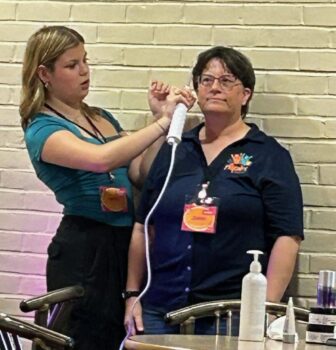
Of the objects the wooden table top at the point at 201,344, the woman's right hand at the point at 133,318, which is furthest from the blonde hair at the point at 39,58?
the wooden table top at the point at 201,344

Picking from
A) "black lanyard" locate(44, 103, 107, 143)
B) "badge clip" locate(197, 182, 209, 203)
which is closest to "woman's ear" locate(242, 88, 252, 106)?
"badge clip" locate(197, 182, 209, 203)

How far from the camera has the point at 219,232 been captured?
2.84m

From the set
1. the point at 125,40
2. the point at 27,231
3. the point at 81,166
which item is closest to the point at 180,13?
the point at 125,40

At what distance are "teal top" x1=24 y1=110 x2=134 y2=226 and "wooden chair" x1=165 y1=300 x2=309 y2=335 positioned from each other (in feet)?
1.80

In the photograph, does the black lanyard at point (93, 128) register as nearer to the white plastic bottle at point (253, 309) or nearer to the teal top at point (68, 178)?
the teal top at point (68, 178)

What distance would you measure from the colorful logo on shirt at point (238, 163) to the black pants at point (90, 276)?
48 centimetres

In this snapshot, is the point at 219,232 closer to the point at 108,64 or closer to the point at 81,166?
the point at 81,166

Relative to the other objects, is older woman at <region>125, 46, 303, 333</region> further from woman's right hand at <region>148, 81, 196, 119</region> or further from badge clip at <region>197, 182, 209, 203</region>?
woman's right hand at <region>148, 81, 196, 119</region>

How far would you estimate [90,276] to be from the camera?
2895mm

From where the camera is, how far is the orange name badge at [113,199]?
292 centimetres

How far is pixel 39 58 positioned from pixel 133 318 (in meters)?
0.98

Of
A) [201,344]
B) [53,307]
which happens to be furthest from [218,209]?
[201,344]

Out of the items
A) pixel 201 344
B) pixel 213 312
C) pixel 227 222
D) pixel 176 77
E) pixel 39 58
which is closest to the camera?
pixel 201 344

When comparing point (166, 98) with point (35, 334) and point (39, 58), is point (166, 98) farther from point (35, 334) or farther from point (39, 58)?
point (35, 334)
